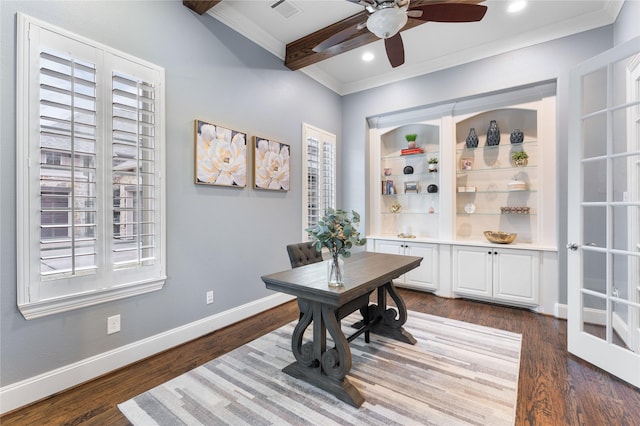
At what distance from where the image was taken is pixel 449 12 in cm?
205

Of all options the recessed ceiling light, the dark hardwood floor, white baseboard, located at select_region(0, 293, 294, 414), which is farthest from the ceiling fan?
white baseboard, located at select_region(0, 293, 294, 414)

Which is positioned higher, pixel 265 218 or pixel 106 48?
pixel 106 48

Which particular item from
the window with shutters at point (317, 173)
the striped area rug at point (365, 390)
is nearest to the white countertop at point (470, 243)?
the window with shutters at point (317, 173)

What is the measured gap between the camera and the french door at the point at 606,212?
6.99ft

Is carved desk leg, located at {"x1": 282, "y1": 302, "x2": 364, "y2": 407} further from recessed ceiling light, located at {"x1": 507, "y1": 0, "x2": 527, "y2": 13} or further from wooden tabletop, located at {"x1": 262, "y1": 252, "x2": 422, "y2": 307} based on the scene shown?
recessed ceiling light, located at {"x1": 507, "y1": 0, "x2": 527, "y2": 13}

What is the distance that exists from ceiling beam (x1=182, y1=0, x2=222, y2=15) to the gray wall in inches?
2.1

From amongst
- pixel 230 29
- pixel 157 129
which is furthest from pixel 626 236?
pixel 230 29

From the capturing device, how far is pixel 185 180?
8.87 feet

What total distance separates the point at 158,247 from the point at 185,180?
2.15ft

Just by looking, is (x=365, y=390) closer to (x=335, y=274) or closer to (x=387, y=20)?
(x=335, y=274)

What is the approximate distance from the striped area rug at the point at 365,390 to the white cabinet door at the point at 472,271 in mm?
1159

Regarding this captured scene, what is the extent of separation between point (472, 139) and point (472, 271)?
73.7 inches

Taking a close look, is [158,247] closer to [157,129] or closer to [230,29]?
[157,129]

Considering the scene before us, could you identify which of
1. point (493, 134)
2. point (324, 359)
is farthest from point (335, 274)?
point (493, 134)
